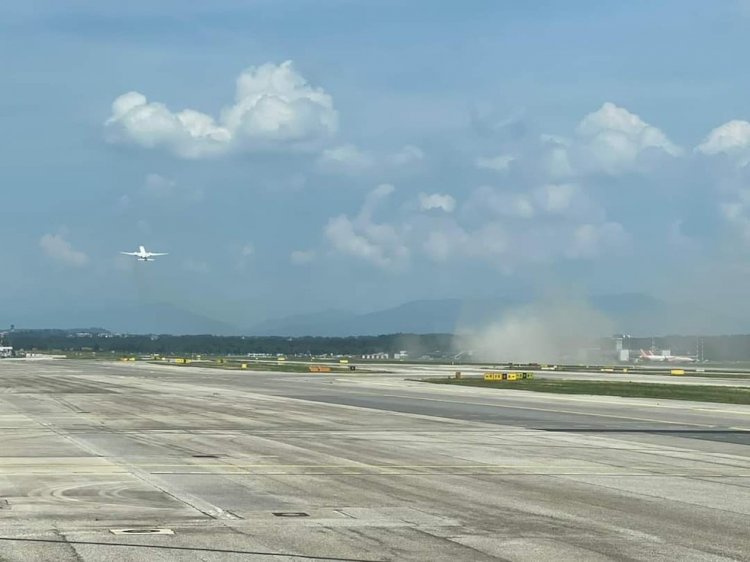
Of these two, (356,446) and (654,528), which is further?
(356,446)

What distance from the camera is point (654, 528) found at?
1595 cm

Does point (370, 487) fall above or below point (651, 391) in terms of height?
below

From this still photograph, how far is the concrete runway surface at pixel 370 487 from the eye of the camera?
14.2 metres

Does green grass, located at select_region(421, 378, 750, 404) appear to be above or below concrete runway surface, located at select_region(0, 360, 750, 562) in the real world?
above

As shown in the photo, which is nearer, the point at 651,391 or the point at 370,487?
the point at 370,487

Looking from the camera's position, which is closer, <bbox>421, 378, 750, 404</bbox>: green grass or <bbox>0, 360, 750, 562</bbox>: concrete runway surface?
<bbox>0, 360, 750, 562</bbox>: concrete runway surface

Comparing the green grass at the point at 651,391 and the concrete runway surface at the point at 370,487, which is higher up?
the green grass at the point at 651,391

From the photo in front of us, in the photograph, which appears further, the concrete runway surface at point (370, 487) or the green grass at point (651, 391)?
the green grass at point (651, 391)

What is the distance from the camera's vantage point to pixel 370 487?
2008 cm

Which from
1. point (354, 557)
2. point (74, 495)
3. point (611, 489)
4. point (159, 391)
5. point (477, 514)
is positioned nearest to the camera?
point (354, 557)

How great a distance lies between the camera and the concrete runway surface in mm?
14195

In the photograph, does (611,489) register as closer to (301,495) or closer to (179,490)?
(301,495)

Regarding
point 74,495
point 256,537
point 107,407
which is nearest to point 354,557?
point 256,537

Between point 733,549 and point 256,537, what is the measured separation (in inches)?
249
